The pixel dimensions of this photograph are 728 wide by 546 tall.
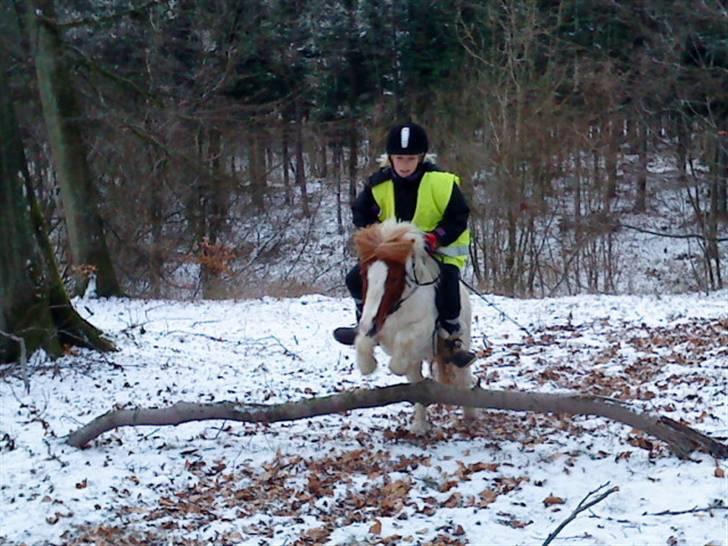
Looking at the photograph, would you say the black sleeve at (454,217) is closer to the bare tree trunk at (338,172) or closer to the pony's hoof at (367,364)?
the pony's hoof at (367,364)

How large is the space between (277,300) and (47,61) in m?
5.86

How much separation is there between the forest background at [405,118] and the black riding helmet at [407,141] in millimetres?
11324

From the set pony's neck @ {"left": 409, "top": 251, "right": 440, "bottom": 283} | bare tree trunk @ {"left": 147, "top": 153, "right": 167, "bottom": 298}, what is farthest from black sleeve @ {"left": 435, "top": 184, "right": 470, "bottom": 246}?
→ bare tree trunk @ {"left": 147, "top": 153, "right": 167, "bottom": 298}

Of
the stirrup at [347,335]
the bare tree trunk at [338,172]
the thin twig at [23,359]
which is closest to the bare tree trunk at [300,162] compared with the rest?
the bare tree trunk at [338,172]

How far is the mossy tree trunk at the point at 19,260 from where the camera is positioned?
9.15 m

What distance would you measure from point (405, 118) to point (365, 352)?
26.2 meters

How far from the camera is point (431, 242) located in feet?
23.9

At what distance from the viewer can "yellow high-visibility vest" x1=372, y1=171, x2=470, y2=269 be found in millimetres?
7469

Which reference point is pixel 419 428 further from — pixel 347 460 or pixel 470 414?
pixel 347 460

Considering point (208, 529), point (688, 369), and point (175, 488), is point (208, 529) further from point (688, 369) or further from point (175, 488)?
point (688, 369)

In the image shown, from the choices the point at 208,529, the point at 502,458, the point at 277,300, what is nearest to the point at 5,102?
the point at 208,529

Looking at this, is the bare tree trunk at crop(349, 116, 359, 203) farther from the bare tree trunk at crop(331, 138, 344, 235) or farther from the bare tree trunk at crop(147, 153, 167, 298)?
the bare tree trunk at crop(147, 153, 167, 298)

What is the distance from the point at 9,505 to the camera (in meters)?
6.11

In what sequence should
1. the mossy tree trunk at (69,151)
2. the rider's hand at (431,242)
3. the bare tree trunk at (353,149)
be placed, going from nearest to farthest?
the rider's hand at (431,242) → the mossy tree trunk at (69,151) → the bare tree trunk at (353,149)
